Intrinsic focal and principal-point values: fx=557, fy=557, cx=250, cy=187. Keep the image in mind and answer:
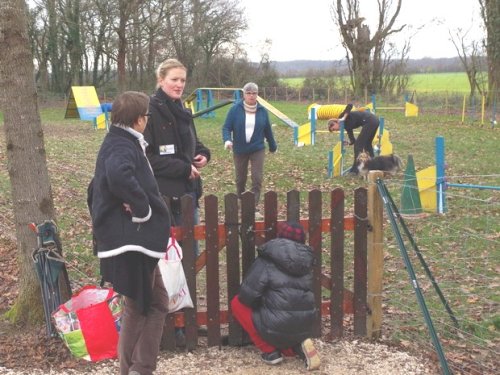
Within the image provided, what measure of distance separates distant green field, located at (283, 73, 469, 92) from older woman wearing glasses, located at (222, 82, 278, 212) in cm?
3232

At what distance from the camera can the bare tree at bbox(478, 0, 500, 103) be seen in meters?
26.6

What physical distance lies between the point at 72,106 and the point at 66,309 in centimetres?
2431

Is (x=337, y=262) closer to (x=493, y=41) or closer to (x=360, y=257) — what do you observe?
(x=360, y=257)

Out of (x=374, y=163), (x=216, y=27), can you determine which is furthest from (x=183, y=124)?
(x=216, y=27)

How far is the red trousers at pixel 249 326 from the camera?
3.64m

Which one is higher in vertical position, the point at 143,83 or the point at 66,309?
the point at 143,83

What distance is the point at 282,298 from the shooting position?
344cm

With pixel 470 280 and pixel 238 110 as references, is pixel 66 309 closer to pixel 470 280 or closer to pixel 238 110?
pixel 470 280

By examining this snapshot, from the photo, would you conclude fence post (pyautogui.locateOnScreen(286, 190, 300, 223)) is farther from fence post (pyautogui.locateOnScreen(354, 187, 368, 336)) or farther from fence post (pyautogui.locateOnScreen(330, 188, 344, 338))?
fence post (pyautogui.locateOnScreen(354, 187, 368, 336))

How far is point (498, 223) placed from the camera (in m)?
7.10

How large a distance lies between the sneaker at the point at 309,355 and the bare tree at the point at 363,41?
115 feet

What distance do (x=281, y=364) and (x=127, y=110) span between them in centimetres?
190

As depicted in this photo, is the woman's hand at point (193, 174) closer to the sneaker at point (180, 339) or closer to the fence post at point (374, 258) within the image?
the sneaker at point (180, 339)

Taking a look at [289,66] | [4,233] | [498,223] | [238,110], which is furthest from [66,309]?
[289,66]
